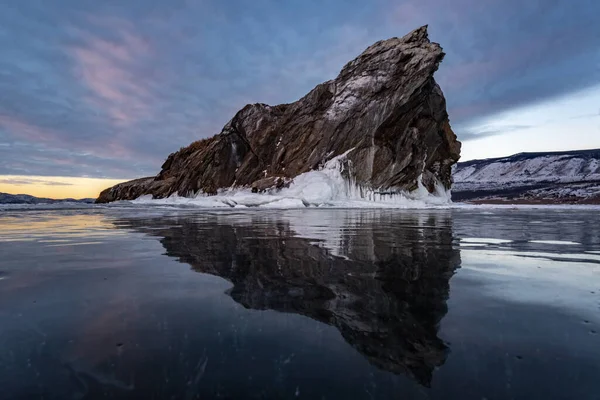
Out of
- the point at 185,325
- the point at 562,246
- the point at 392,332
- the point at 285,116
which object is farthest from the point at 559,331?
the point at 285,116

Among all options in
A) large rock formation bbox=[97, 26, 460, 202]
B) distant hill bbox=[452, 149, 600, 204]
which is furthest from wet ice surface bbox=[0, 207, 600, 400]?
distant hill bbox=[452, 149, 600, 204]

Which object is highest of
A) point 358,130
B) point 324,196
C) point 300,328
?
point 358,130

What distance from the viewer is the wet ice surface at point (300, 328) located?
1.43 m

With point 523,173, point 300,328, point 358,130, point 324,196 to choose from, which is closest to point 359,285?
point 300,328

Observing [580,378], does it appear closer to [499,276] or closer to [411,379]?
[411,379]

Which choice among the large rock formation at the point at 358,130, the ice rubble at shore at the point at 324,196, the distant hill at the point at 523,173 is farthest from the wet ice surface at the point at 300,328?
the distant hill at the point at 523,173

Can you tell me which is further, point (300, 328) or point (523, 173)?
point (523, 173)

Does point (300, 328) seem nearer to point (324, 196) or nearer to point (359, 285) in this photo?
point (359, 285)

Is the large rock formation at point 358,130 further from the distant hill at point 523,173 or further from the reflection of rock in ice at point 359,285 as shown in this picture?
the distant hill at point 523,173

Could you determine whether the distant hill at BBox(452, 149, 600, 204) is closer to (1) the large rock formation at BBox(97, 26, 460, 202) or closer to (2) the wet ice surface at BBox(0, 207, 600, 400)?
(1) the large rock formation at BBox(97, 26, 460, 202)

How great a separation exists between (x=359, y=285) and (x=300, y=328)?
1.06 metres

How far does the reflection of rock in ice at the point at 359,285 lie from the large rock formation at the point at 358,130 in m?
22.8

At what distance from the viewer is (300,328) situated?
79.6 inches

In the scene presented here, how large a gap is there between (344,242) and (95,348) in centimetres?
435
